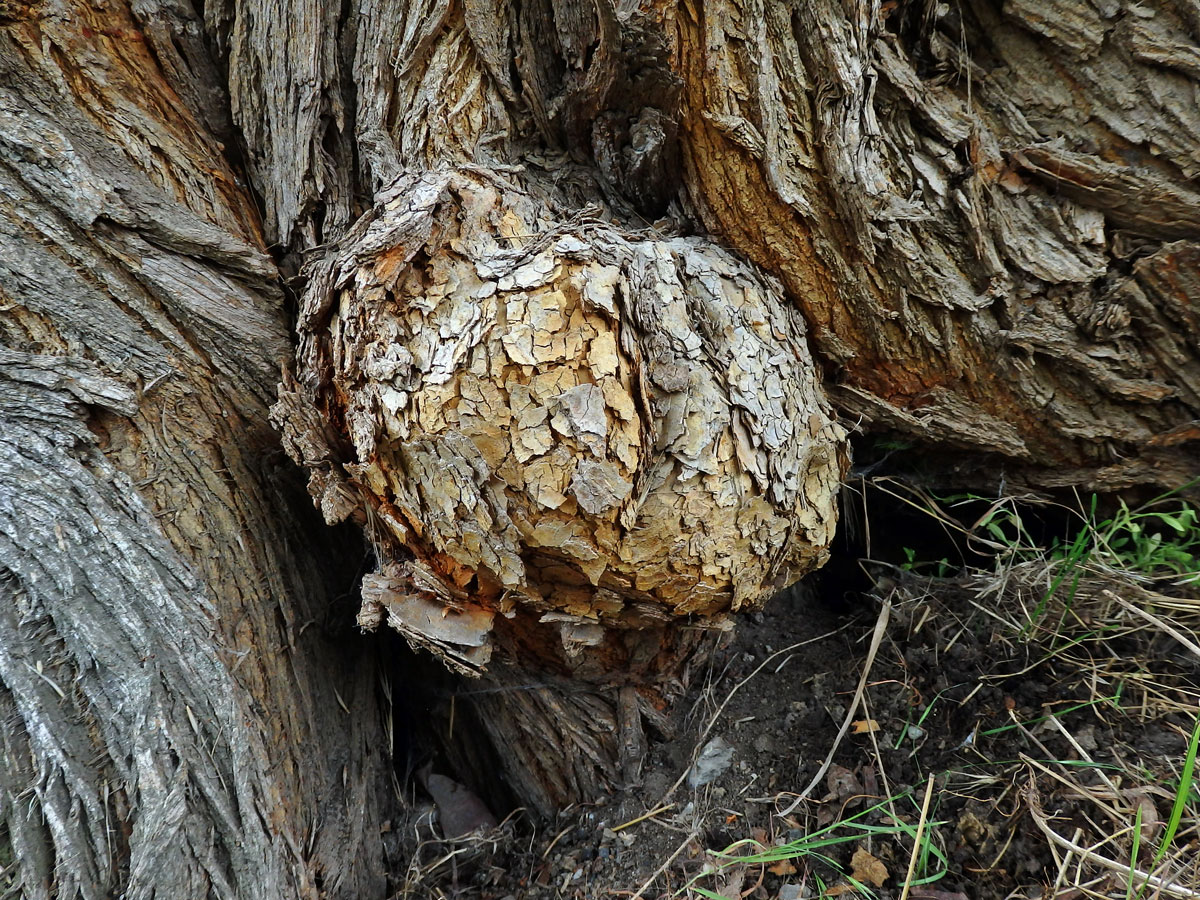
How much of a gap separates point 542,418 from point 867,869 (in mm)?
1110

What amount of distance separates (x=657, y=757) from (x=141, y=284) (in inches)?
63.6

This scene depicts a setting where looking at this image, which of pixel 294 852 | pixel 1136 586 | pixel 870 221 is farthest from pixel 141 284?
pixel 1136 586

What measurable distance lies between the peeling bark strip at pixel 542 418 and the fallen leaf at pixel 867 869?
0.56 m

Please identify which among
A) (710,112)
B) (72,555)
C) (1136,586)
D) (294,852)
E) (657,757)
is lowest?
(657,757)

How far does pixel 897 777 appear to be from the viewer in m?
1.58

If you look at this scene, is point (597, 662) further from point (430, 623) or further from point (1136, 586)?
point (1136, 586)

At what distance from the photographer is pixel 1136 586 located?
A: 1.67 m

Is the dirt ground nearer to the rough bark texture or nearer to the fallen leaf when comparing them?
the fallen leaf

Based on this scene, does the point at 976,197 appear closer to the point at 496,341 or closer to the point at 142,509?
the point at 496,341

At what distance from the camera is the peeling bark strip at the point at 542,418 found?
129cm

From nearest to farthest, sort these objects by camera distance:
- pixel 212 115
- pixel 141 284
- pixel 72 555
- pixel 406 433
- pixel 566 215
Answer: pixel 406 433 → pixel 72 555 → pixel 141 284 → pixel 566 215 → pixel 212 115

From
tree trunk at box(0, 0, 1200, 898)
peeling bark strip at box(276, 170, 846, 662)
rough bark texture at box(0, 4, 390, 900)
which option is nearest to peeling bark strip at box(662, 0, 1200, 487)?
tree trunk at box(0, 0, 1200, 898)

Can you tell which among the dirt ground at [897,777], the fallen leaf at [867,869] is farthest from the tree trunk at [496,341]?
the fallen leaf at [867,869]

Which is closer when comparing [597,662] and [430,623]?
[430,623]
